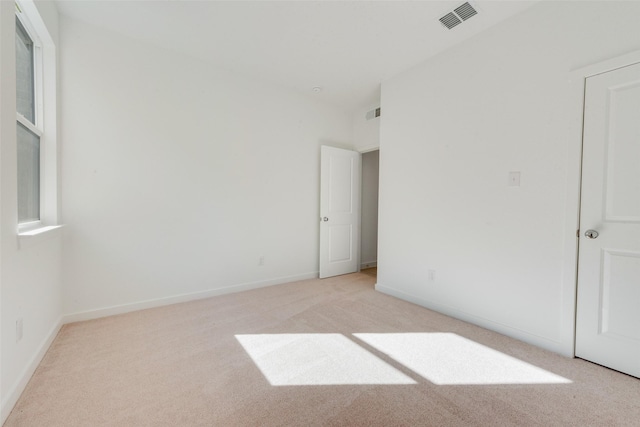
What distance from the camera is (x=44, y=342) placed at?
196cm

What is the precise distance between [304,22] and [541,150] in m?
2.32

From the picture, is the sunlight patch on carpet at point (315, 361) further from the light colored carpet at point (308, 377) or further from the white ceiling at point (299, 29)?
the white ceiling at point (299, 29)

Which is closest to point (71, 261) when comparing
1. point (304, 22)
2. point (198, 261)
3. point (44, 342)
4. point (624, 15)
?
point (44, 342)

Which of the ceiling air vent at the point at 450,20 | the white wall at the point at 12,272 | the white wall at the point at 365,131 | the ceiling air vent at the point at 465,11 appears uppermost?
the ceiling air vent at the point at 450,20

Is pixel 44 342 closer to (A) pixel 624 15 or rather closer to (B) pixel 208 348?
(B) pixel 208 348

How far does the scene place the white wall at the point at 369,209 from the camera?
16.2 feet

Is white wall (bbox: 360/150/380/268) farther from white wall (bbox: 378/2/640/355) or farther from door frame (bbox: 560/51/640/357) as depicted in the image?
door frame (bbox: 560/51/640/357)

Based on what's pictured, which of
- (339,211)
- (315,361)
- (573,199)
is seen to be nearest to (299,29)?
(339,211)

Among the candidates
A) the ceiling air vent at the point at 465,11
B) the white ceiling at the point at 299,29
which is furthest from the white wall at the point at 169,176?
the ceiling air vent at the point at 465,11

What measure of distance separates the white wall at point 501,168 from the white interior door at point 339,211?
114 cm

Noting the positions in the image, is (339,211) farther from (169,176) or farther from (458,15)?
(458,15)

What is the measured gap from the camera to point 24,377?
1.58 m

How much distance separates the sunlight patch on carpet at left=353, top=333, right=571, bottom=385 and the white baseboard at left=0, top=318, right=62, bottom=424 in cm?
214

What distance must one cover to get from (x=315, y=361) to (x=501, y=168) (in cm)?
228
